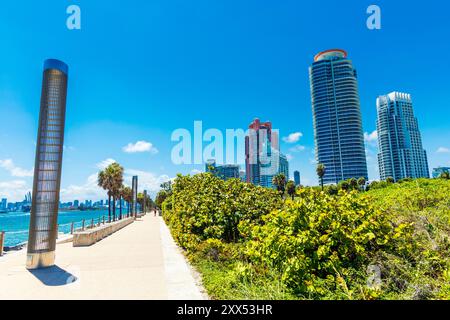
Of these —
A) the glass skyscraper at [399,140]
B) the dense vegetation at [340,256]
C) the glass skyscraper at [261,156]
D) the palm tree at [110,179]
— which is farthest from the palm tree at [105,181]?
the glass skyscraper at [399,140]

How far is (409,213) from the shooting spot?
5766mm

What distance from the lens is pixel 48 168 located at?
23.1 ft

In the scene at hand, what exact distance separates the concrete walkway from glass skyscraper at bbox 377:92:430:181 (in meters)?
158

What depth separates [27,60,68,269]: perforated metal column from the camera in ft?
22.1

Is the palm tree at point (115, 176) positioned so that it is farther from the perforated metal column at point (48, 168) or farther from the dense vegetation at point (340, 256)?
the dense vegetation at point (340, 256)

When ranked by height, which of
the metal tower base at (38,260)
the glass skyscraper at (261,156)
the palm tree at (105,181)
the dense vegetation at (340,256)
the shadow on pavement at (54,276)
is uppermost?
the glass skyscraper at (261,156)

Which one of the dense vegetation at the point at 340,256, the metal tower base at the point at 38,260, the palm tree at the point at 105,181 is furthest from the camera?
the palm tree at the point at 105,181

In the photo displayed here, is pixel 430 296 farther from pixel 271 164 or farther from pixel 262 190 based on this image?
pixel 271 164

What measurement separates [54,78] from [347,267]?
339 inches

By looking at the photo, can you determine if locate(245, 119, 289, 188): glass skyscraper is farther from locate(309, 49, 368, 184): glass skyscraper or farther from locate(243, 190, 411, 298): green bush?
locate(243, 190, 411, 298): green bush

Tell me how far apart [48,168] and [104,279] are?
11.8 feet

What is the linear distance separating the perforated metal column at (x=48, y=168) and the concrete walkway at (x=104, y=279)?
59cm

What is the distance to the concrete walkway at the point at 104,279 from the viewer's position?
4.50 m
